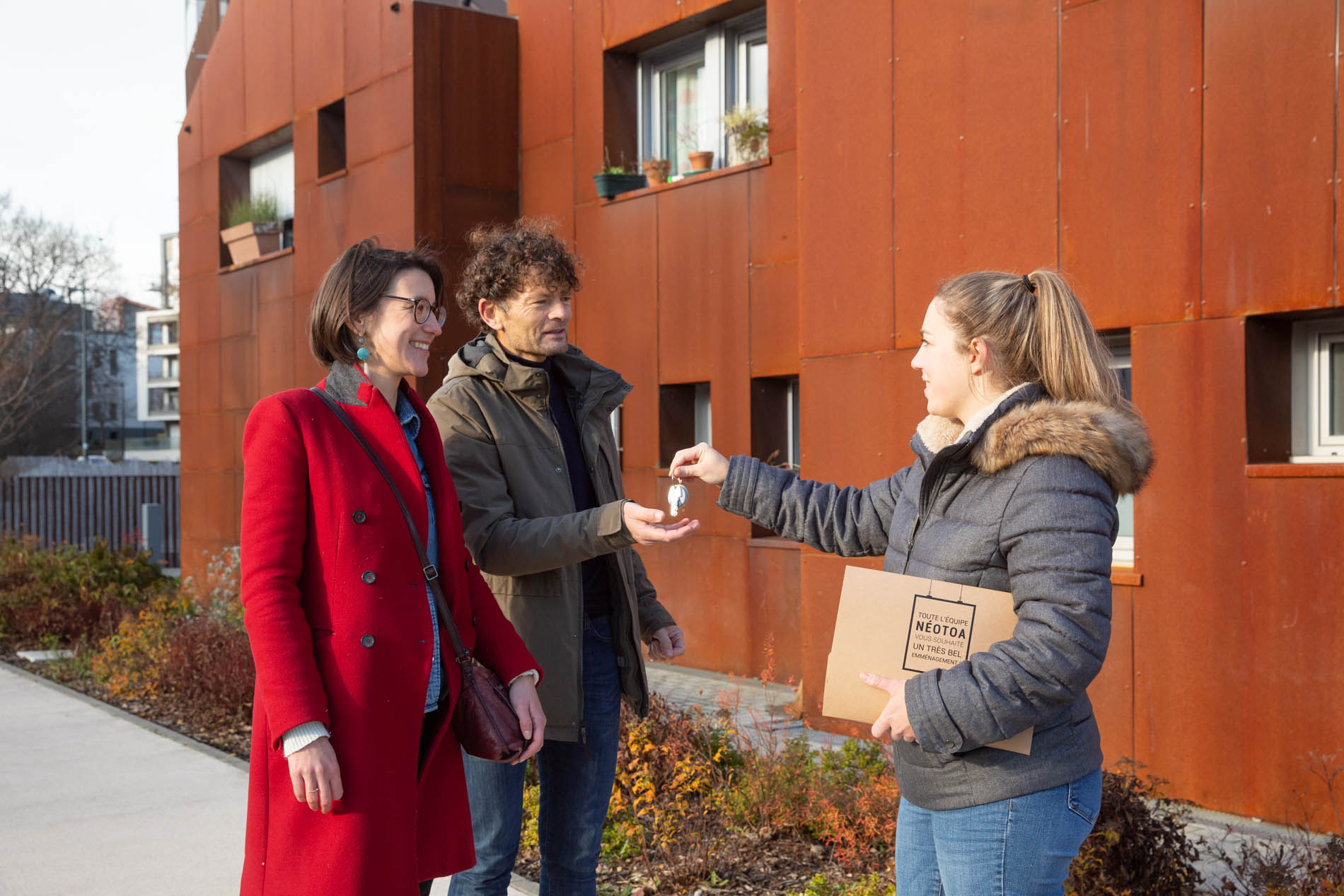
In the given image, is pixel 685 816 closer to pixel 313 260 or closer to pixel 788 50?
pixel 788 50

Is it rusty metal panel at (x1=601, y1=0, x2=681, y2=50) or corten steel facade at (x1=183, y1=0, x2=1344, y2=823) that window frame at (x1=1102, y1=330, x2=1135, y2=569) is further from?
rusty metal panel at (x1=601, y1=0, x2=681, y2=50)

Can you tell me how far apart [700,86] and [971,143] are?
4.18 meters

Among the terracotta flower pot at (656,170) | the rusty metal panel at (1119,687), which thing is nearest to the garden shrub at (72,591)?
the terracotta flower pot at (656,170)

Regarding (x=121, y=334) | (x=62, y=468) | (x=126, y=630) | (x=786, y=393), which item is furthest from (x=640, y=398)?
(x=121, y=334)

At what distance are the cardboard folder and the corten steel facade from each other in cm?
364

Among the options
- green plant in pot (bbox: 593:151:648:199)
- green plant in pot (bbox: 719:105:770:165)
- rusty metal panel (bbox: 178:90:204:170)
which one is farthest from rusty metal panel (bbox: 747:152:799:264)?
rusty metal panel (bbox: 178:90:204:170)

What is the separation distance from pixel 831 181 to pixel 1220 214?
101 inches

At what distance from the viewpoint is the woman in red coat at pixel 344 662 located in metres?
2.38

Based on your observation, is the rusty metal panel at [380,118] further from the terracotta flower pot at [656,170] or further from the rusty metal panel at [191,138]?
the rusty metal panel at [191,138]

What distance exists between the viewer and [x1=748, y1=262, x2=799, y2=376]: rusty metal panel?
9.00 meters

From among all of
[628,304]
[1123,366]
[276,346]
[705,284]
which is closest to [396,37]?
[628,304]

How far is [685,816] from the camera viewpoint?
506cm

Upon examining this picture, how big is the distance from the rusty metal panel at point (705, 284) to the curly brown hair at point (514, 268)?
19.6ft

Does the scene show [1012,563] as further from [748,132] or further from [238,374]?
[238,374]
